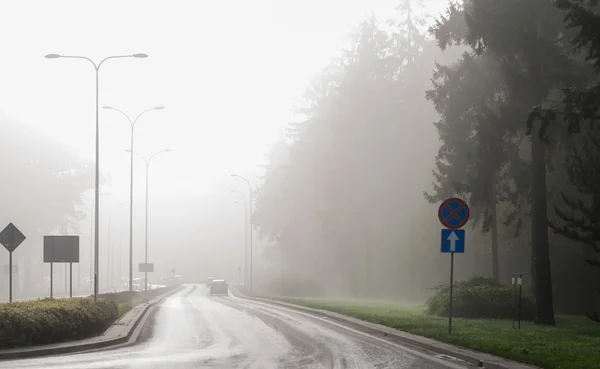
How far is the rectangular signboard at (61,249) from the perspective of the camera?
28469 millimetres

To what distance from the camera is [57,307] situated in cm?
2098

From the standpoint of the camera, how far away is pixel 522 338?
20.7 meters

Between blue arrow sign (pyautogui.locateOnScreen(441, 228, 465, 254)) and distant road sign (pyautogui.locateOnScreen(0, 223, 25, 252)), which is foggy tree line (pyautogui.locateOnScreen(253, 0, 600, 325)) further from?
distant road sign (pyautogui.locateOnScreen(0, 223, 25, 252))

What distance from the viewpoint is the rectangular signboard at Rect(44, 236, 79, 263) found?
2847 cm

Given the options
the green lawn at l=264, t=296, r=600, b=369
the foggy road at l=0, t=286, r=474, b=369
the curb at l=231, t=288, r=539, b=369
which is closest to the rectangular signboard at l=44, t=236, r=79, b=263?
the foggy road at l=0, t=286, r=474, b=369

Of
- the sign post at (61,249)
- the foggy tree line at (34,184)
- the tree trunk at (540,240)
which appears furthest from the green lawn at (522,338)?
the foggy tree line at (34,184)

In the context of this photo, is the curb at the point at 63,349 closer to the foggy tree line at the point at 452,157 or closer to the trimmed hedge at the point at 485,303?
the foggy tree line at the point at 452,157

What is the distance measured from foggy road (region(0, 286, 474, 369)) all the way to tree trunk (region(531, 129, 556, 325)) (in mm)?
7021

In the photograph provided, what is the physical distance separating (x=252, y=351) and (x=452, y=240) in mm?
6206

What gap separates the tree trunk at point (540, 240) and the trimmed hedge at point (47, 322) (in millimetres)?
14518

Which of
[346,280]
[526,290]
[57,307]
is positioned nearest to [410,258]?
[346,280]

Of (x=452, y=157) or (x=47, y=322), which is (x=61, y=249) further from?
(x=452, y=157)

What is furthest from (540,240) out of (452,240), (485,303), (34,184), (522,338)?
(34,184)

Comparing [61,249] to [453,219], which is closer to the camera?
[453,219]
